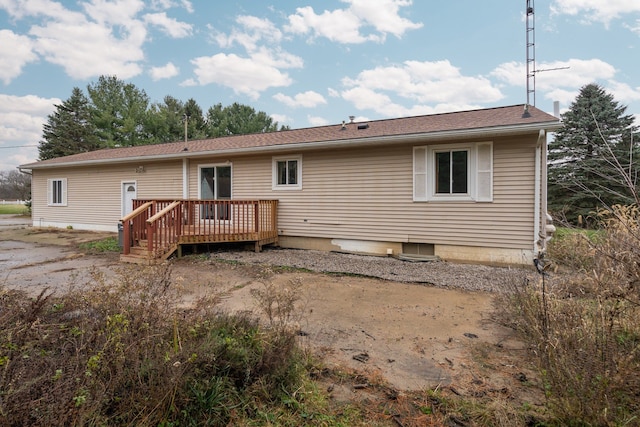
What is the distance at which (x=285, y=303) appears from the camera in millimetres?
2703

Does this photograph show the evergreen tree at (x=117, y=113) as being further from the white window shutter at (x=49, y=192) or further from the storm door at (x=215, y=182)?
the storm door at (x=215, y=182)

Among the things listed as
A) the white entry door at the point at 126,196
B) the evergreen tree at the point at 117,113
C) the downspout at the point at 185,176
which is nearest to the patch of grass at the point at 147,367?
the downspout at the point at 185,176

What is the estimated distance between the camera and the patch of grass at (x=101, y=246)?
353 inches

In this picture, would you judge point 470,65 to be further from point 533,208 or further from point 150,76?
point 150,76

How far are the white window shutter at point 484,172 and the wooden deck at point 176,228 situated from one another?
5241 mm

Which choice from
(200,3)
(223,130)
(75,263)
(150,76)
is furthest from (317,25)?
(223,130)

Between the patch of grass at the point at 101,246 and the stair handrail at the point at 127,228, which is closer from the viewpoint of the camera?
the stair handrail at the point at 127,228

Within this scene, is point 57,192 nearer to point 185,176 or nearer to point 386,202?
point 185,176

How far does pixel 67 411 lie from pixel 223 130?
31537 mm

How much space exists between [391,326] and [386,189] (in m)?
4.70

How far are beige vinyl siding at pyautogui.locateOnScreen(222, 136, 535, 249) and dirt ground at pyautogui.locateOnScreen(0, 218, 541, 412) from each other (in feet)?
7.66

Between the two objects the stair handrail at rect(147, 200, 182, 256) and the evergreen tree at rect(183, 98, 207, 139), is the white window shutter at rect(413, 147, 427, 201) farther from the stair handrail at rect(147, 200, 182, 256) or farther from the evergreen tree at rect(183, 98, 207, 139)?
the evergreen tree at rect(183, 98, 207, 139)

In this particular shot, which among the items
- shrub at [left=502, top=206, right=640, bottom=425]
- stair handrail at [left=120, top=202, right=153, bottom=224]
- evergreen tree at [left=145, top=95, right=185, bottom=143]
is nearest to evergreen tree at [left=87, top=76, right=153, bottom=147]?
evergreen tree at [left=145, top=95, right=185, bottom=143]

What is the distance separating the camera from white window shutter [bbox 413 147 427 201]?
7.52 meters
